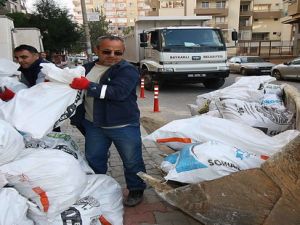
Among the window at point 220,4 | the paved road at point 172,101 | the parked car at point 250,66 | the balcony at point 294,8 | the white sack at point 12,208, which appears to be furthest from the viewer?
the window at point 220,4

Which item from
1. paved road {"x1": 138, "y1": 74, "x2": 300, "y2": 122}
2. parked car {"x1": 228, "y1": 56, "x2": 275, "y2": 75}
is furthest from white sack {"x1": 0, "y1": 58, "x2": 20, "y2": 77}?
parked car {"x1": 228, "y1": 56, "x2": 275, "y2": 75}

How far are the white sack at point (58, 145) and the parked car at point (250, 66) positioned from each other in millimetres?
18148

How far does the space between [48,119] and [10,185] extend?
51cm

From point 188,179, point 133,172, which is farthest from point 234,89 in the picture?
point 188,179

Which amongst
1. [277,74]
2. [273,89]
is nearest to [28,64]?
[273,89]

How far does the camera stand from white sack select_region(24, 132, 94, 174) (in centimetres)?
271

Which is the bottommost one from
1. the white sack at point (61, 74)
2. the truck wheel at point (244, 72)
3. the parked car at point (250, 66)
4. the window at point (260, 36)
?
the window at point (260, 36)

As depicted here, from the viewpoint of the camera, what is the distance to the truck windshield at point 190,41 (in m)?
11.2

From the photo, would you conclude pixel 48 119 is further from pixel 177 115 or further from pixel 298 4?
pixel 298 4

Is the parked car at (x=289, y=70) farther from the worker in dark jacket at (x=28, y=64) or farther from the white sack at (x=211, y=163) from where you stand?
the white sack at (x=211, y=163)

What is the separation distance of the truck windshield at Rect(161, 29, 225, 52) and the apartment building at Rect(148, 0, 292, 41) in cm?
4346

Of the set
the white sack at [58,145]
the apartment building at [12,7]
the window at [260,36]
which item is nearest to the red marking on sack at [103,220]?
the white sack at [58,145]

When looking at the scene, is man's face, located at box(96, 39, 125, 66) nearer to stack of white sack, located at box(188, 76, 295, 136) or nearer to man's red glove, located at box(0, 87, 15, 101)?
man's red glove, located at box(0, 87, 15, 101)

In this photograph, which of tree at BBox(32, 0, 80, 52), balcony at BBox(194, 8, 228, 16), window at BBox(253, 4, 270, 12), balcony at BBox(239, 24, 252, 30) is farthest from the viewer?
window at BBox(253, 4, 270, 12)
